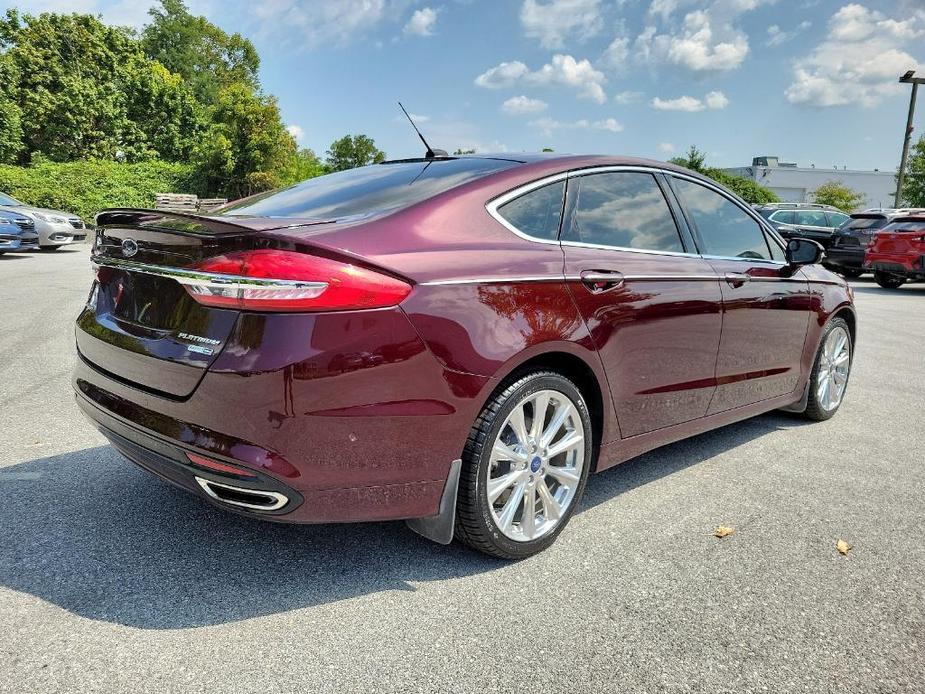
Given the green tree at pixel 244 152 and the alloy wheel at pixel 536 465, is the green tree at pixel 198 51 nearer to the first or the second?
the green tree at pixel 244 152

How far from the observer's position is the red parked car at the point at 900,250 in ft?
46.6

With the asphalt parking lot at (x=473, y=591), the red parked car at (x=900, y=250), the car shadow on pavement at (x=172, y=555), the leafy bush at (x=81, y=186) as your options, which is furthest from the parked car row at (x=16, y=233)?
the red parked car at (x=900, y=250)

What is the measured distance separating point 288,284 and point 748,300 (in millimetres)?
2678

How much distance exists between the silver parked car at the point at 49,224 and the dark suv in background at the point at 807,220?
15.7 metres

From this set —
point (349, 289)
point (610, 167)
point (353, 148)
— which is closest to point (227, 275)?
point (349, 289)

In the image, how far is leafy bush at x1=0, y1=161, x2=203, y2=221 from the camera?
24.6 meters

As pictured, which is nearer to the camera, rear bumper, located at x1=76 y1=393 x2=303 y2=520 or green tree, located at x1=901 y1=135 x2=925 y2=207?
rear bumper, located at x1=76 y1=393 x2=303 y2=520

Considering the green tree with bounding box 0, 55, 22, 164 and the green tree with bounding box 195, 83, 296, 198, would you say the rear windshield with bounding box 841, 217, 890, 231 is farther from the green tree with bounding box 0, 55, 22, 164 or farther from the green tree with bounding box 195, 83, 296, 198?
the green tree with bounding box 0, 55, 22, 164

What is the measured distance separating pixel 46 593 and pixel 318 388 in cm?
123

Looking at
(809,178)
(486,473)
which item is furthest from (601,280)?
(809,178)

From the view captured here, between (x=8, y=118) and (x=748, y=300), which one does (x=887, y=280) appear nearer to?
(x=748, y=300)

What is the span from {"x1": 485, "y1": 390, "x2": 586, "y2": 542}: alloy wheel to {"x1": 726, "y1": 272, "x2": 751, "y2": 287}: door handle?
1344 mm

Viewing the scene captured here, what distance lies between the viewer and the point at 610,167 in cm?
348

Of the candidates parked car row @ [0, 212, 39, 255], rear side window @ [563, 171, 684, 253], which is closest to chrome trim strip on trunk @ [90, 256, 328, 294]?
rear side window @ [563, 171, 684, 253]
